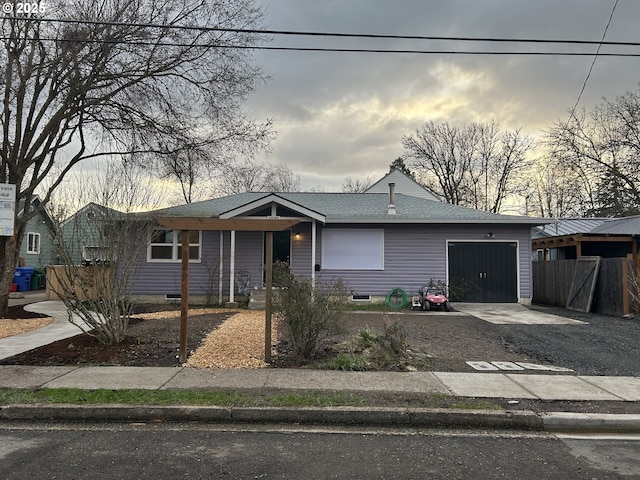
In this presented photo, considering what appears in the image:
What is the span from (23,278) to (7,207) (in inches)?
556

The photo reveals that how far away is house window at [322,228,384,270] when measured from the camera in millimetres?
14867

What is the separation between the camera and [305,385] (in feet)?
17.9

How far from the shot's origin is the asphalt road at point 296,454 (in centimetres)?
338

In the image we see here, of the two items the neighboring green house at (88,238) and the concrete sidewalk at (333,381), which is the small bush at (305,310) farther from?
the neighboring green house at (88,238)

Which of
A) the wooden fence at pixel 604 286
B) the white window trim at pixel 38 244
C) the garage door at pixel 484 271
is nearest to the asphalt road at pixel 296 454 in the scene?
the wooden fence at pixel 604 286

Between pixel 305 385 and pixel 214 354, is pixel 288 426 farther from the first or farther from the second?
pixel 214 354

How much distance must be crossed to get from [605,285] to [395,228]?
21.9 feet

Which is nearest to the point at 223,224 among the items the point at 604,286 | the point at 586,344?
the point at 586,344

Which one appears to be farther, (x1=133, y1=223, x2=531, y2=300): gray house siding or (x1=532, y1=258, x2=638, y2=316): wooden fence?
(x1=133, y1=223, x2=531, y2=300): gray house siding

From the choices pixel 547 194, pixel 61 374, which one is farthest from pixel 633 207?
pixel 61 374

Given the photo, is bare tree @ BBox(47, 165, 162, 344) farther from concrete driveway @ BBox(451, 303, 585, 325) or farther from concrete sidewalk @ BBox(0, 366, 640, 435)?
concrete driveway @ BBox(451, 303, 585, 325)

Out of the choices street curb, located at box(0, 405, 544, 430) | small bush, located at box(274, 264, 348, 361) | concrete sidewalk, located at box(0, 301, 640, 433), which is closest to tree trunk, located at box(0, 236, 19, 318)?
concrete sidewalk, located at box(0, 301, 640, 433)

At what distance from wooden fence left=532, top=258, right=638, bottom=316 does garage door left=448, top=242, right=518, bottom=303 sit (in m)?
1.82

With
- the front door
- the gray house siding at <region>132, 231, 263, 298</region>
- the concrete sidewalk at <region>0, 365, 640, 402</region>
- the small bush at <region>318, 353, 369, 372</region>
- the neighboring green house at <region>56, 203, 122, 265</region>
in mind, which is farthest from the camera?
the front door
